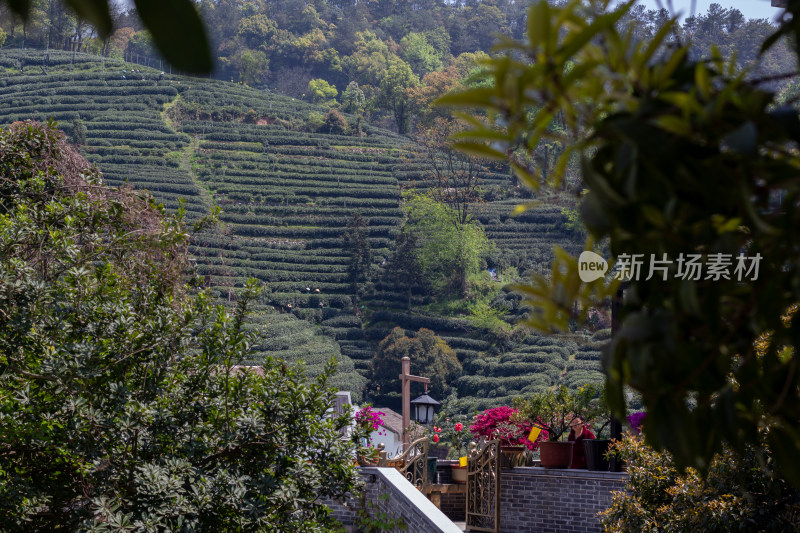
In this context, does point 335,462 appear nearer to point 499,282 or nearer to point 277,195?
point 499,282

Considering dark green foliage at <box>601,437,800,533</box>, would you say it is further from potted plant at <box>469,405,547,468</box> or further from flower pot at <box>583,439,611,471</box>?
potted plant at <box>469,405,547,468</box>

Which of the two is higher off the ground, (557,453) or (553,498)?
(557,453)

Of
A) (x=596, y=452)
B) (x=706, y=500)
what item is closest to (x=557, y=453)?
(x=596, y=452)

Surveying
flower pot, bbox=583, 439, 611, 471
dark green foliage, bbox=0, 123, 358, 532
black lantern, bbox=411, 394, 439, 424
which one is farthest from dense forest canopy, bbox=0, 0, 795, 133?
dark green foliage, bbox=0, 123, 358, 532

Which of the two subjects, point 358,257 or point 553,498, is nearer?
point 553,498

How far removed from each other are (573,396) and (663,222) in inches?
200

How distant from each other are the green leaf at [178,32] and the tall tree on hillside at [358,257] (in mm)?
32567

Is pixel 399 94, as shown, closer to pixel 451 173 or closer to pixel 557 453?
pixel 451 173

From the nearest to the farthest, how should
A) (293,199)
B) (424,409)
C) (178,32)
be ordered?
1. (178,32)
2. (424,409)
3. (293,199)

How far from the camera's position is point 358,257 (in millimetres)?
33375

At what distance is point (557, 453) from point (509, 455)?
0.37 m

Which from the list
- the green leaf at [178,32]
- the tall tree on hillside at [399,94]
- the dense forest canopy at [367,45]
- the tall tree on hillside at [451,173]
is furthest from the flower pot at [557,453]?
the tall tree on hillside at [399,94]

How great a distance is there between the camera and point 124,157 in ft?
119

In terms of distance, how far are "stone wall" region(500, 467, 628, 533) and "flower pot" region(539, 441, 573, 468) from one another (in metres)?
0.06
